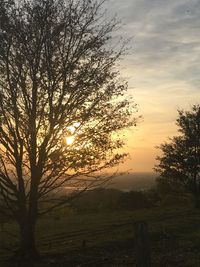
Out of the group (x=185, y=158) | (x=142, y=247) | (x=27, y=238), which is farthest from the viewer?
(x=185, y=158)

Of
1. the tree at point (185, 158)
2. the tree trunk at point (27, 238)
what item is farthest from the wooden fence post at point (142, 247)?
the tree at point (185, 158)

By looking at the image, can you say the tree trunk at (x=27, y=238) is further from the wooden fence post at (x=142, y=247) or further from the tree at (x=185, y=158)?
the tree at (x=185, y=158)

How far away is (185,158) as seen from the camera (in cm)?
4438

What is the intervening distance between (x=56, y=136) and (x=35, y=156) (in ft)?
3.44

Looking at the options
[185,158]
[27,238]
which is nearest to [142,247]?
[27,238]

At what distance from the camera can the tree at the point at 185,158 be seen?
4378 cm

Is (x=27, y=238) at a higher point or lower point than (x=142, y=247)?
higher

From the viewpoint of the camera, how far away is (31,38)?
14992mm

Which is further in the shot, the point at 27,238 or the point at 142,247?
the point at 27,238

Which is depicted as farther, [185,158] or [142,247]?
[185,158]

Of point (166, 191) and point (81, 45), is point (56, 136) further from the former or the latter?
point (166, 191)

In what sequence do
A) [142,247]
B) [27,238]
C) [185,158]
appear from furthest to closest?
[185,158]
[27,238]
[142,247]

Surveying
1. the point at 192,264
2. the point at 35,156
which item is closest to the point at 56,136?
the point at 35,156

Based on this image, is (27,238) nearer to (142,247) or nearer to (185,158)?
(142,247)
